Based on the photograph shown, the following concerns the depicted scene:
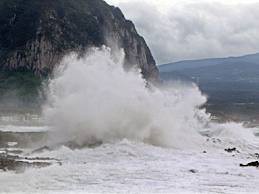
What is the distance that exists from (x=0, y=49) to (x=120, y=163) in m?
121

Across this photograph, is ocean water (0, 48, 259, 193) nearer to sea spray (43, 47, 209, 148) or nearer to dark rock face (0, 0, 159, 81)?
sea spray (43, 47, 209, 148)

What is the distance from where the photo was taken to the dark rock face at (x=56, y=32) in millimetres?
137000

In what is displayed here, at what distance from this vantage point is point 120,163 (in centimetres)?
3038

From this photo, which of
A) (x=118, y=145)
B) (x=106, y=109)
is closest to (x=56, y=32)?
(x=106, y=109)

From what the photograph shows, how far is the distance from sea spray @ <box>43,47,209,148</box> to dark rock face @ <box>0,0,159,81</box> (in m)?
88.7

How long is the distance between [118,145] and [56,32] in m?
110

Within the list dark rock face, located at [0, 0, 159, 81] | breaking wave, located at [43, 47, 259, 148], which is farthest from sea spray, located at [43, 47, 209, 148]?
dark rock face, located at [0, 0, 159, 81]

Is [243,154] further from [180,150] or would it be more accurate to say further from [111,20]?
[111,20]

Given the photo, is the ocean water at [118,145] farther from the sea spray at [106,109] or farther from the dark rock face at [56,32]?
the dark rock face at [56,32]

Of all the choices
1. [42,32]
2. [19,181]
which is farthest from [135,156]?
[42,32]

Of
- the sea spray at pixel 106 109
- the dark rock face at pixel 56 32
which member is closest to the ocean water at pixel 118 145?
the sea spray at pixel 106 109

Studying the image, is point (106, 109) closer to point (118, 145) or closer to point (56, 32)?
point (118, 145)

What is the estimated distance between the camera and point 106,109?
39.8 meters

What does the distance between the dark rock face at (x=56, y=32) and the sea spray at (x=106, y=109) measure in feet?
291
